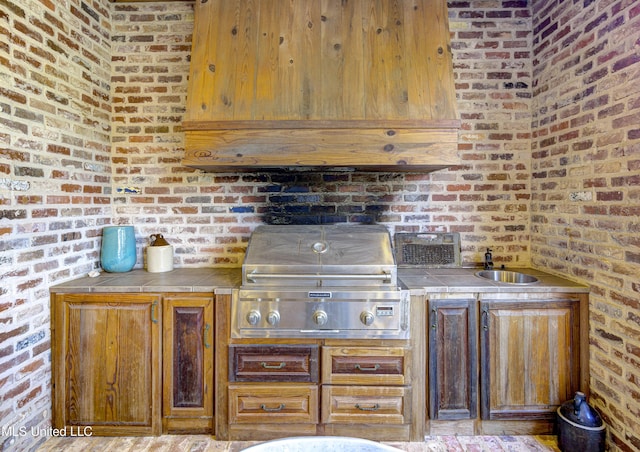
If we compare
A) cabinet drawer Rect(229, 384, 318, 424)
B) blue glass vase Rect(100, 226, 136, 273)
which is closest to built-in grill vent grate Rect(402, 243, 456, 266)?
cabinet drawer Rect(229, 384, 318, 424)

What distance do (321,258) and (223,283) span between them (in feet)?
2.03

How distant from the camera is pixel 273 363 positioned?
1913 millimetres

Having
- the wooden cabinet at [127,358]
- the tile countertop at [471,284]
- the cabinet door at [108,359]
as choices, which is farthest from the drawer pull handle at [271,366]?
the tile countertop at [471,284]

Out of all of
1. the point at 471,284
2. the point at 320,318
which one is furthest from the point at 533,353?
the point at 320,318

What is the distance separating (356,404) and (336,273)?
29.6 inches

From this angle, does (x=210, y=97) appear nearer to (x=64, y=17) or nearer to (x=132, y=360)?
(x=64, y=17)

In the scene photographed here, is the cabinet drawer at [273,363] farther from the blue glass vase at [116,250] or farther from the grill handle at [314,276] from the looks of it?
the blue glass vase at [116,250]

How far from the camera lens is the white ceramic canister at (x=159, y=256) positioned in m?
2.34

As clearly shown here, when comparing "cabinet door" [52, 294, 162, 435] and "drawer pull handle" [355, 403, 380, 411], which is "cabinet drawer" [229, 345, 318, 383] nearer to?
"drawer pull handle" [355, 403, 380, 411]

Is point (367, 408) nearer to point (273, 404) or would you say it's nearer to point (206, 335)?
point (273, 404)

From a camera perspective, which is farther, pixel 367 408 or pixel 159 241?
pixel 159 241

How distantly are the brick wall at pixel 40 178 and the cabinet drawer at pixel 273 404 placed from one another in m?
1.10

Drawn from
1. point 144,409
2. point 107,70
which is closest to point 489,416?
point 144,409

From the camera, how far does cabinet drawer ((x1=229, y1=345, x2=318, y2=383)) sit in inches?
75.1
